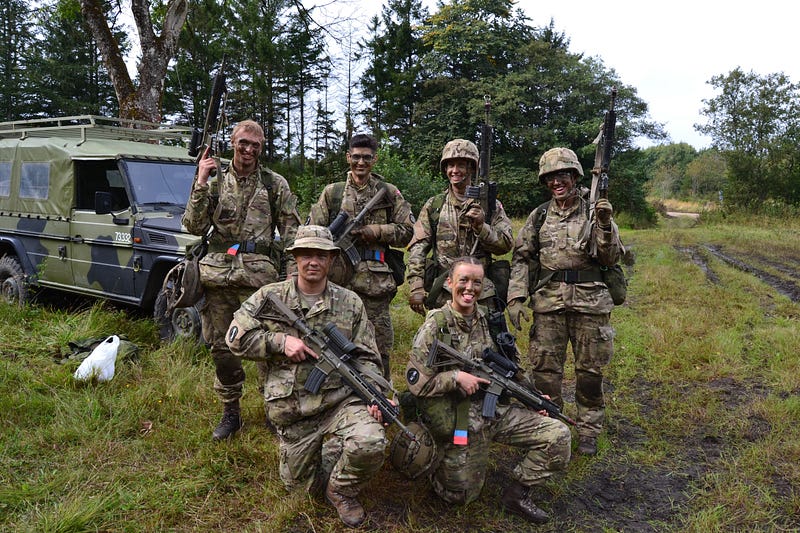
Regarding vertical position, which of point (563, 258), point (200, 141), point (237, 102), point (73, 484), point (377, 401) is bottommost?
point (73, 484)

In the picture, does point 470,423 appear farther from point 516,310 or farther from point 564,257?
point 564,257

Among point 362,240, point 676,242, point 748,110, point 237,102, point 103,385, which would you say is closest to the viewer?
point 362,240

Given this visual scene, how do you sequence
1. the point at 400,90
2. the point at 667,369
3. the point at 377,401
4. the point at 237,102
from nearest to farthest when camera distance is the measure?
the point at 377,401, the point at 667,369, the point at 237,102, the point at 400,90

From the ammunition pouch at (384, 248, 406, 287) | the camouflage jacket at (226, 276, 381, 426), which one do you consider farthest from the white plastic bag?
the ammunition pouch at (384, 248, 406, 287)

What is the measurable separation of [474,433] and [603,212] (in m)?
1.67

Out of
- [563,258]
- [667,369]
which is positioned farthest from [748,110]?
[563,258]

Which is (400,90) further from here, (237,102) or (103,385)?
(103,385)

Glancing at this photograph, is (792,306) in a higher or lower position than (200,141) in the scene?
lower

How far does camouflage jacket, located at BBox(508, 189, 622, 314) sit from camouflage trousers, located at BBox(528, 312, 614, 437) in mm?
102

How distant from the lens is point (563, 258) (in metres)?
4.00

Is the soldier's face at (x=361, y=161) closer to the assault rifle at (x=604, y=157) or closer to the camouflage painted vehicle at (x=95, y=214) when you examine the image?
the assault rifle at (x=604, y=157)

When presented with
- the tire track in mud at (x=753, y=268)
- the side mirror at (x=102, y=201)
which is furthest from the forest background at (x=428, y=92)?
the side mirror at (x=102, y=201)

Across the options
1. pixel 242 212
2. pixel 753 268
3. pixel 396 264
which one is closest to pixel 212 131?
pixel 242 212

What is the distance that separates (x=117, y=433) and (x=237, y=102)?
23428 mm
